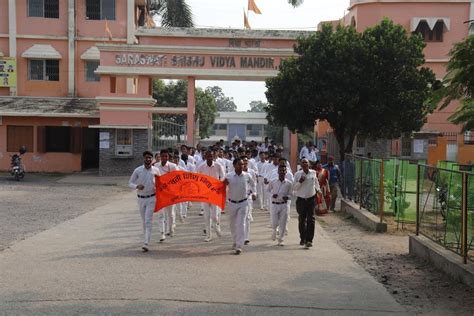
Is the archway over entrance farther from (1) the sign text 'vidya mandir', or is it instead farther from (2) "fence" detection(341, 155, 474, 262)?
(2) "fence" detection(341, 155, 474, 262)

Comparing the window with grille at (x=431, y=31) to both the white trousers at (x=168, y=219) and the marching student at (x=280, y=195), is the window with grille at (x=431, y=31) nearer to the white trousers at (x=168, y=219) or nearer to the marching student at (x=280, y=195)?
the marching student at (x=280, y=195)

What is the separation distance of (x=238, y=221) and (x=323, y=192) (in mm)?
6915

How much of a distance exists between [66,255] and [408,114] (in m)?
14.8

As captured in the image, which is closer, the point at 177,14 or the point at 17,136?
the point at 17,136

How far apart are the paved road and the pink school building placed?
1489 cm

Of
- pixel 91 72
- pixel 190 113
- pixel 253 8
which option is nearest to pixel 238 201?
pixel 190 113

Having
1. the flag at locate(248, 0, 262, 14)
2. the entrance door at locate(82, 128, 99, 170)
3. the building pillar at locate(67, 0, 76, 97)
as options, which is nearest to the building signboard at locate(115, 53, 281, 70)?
the flag at locate(248, 0, 262, 14)

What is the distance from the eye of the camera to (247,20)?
98.9 ft

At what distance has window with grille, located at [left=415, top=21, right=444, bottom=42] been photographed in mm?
31250

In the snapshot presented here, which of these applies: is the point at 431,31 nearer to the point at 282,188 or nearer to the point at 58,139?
the point at 58,139

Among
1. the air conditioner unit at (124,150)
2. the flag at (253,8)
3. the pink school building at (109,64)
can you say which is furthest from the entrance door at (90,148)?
the flag at (253,8)

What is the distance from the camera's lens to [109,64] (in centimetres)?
2692

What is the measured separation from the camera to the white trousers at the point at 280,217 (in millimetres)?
12156

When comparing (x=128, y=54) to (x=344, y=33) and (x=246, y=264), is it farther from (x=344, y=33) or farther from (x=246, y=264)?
(x=246, y=264)
